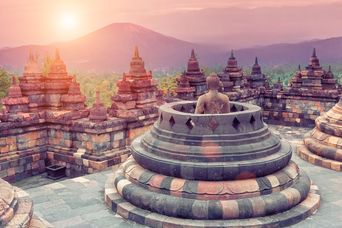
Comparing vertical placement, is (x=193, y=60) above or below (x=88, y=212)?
above

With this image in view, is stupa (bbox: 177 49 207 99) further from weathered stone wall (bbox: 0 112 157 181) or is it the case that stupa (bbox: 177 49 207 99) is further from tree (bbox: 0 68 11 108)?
tree (bbox: 0 68 11 108)

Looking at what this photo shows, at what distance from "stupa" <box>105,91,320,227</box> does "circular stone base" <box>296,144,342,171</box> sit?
257cm

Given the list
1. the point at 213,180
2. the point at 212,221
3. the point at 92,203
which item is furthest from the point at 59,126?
the point at 212,221

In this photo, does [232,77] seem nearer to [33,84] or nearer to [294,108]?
[294,108]

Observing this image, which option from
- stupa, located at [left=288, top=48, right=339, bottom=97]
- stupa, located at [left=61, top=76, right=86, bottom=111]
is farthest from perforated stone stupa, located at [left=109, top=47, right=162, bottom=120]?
stupa, located at [left=288, top=48, right=339, bottom=97]

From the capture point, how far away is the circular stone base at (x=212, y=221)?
22.6 feet

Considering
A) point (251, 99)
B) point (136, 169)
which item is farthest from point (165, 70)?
point (136, 169)

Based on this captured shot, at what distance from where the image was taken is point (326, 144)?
11.0 meters

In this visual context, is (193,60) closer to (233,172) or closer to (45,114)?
(45,114)

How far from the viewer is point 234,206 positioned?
6.99 meters

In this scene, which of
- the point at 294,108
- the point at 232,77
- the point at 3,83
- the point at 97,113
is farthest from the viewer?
the point at 3,83

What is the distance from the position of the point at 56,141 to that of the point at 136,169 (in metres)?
5.81

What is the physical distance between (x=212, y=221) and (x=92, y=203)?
268 cm

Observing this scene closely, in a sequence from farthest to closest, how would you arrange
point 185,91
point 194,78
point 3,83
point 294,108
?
point 3,83 < point 294,108 < point 194,78 < point 185,91
